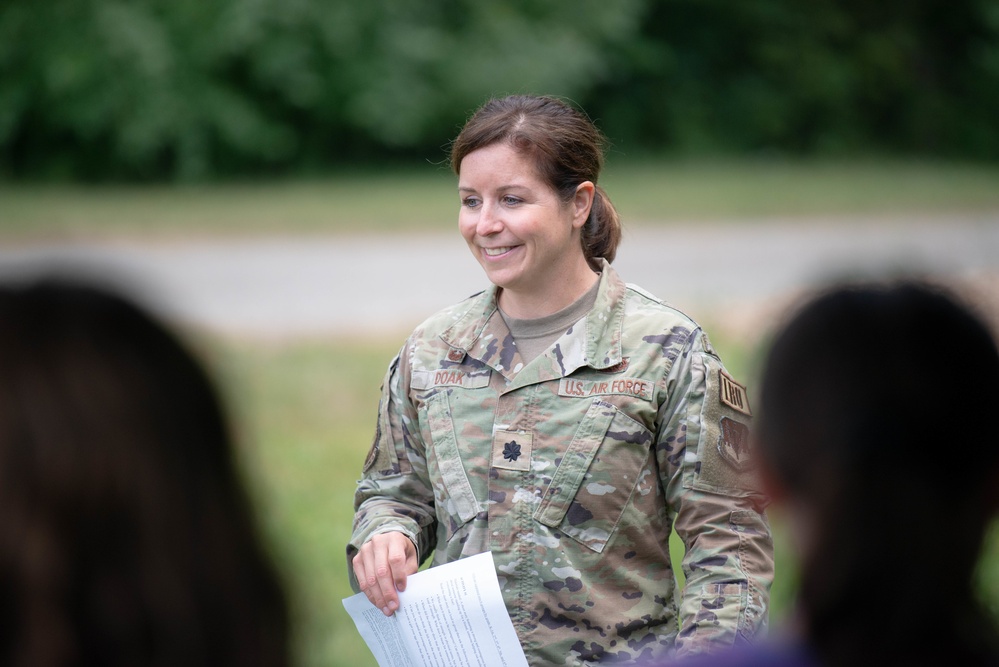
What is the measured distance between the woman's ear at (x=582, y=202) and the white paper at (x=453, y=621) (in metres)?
0.85

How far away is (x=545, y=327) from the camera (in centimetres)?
266

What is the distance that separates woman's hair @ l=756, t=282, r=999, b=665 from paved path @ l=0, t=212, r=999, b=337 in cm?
675

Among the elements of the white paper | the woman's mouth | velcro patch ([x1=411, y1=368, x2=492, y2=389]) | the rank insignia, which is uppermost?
the woman's mouth

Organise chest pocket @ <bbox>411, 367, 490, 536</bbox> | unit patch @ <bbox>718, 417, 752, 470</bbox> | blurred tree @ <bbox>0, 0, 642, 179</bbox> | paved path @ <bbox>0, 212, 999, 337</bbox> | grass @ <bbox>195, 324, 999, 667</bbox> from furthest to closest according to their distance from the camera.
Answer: blurred tree @ <bbox>0, 0, 642, 179</bbox> < paved path @ <bbox>0, 212, 999, 337</bbox> < grass @ <bbox>195, 324, 999, 667</bbox> < chest pocket @ <bbox>411, 367, 490, 536</bbox> < unit patch @ <bbox>718, 417, 752, 470</bbox>

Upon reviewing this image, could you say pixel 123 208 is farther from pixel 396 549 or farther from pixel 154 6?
pixel 396 549

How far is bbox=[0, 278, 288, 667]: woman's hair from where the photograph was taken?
44.5 inches

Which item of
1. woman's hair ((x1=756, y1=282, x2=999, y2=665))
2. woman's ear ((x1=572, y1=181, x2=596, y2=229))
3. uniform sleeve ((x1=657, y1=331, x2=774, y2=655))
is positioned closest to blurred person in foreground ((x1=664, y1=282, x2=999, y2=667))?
woman's hair ((x1=756, y1=282, x2=999, y2=665))

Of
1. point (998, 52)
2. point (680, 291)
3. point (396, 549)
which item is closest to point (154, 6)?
point (680, 291)

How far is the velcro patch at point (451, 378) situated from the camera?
2.60 metres

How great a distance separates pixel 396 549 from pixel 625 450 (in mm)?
537

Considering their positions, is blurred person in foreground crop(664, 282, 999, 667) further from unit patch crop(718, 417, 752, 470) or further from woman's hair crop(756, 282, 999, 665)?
unit patch crop(718, 417, 752, 470)

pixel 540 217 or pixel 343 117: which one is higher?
pixel 343 117

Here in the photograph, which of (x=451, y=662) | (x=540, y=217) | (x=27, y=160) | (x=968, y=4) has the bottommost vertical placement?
(x=451, y=662)

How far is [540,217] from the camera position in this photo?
2.62 meters
